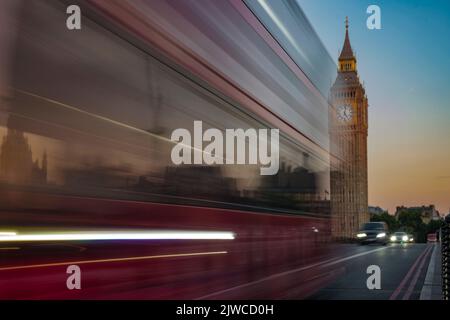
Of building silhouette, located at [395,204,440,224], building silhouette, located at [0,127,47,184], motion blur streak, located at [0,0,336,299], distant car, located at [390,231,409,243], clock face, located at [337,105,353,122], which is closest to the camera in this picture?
building silhouette, located at [0,127,47,184]

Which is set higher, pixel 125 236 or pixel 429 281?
pixel 125 236

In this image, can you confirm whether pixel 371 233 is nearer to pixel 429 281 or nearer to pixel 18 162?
pixel 18 162

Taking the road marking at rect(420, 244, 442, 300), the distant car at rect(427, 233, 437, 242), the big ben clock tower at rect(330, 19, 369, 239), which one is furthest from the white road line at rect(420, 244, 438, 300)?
the big ben clock tower at rect(330, 19, 369, 239)

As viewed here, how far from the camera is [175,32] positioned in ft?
13.9

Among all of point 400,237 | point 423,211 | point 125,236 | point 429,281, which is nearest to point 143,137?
point 125,236

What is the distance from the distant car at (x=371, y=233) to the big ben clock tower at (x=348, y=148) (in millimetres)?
81

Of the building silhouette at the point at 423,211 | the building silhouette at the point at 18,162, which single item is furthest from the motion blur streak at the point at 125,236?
the building silhouette at the point at 423,211

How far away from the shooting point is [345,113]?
575cm

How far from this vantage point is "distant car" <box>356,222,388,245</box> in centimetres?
545

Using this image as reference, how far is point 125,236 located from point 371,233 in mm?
2520

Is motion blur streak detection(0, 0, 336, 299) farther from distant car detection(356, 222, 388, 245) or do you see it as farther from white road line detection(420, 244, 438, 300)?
white road line detection(420, 244, 438, 300)

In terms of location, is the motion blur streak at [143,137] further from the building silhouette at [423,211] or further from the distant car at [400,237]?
the distant car at [400,237]

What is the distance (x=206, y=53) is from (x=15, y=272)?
2191 mm
